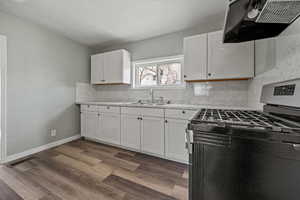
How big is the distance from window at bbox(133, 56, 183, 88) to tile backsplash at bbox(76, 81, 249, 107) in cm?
19

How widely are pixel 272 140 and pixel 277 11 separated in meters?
0.79

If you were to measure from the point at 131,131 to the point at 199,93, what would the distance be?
1.44 m

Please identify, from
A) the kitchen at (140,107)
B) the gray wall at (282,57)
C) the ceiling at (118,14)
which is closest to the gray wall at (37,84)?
the kitchen at (140,107)

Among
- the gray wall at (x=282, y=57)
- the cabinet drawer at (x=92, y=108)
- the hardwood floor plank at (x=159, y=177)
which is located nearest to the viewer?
the gray wall at (x=282, y=57)

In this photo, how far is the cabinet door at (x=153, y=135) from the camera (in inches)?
80.5

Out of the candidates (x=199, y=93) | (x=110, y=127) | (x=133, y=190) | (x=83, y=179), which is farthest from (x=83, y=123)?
(x=199, y=93)

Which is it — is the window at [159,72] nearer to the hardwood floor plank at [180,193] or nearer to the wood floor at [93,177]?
the wood floor at [93,177]

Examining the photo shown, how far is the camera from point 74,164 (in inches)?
75.1

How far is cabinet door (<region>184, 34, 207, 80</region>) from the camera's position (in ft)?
6.60

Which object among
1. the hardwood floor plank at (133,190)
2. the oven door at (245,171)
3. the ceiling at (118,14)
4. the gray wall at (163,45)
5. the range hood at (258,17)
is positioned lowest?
the hardwood floor plank at (133,190)

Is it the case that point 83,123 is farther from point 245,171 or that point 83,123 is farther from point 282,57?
point 282,57

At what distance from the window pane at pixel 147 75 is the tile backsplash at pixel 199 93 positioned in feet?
0.69

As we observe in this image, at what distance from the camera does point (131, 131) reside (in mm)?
2307

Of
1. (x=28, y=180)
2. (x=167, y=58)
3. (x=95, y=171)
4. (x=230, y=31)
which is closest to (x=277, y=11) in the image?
(x=230, y=31)
